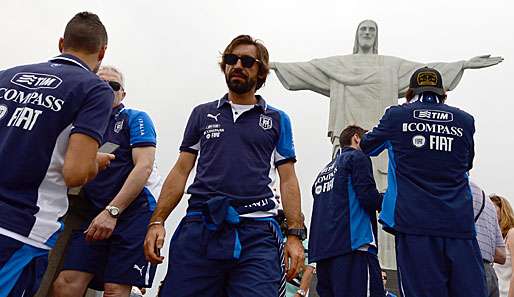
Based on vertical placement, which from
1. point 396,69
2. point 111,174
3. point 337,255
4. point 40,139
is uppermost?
point 396,69

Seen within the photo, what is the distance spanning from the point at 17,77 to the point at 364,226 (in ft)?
8.52

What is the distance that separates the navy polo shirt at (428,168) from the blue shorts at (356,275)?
0.53m

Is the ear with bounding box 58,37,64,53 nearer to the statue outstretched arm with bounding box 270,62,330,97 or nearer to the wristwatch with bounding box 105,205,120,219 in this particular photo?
the wristwatch with bounding box 105,205,120,219

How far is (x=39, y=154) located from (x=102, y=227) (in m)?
0.92

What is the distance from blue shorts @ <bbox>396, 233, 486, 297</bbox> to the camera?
3.48 metres

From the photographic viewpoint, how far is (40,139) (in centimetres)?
239

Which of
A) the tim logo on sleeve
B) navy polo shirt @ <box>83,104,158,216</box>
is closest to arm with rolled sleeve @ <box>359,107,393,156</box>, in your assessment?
navy polo shirt @ <box>83,104,158,216</box>

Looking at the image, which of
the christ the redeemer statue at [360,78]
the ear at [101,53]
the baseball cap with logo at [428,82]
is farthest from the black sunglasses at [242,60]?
the christ the redeemer statue at [360,78]

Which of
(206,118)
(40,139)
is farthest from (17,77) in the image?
(206,118)

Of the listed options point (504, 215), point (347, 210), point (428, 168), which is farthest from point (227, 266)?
point (504, 215)

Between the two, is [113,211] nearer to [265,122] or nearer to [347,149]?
[265,122]

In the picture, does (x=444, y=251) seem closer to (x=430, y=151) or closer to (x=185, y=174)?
(x=430, y=151)

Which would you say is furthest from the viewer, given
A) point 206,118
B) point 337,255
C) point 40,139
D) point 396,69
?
point 396,69

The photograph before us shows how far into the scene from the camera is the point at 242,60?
10.6ft
